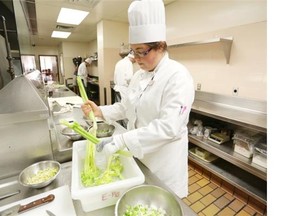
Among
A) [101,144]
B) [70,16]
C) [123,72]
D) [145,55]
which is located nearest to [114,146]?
[101,144]

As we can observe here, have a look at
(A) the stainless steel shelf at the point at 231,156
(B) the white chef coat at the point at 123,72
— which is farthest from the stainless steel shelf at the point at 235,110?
(B) the white chef coat at the point at 123,72

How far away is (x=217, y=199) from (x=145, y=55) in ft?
5.70

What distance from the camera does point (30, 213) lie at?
2.17 feet

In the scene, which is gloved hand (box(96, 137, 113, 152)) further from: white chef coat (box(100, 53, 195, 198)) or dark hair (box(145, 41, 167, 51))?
dark hair (box(145, 41, 167, 51))

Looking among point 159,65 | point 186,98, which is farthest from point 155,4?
point 186,98

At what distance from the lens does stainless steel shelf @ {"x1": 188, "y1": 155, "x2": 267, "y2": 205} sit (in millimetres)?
1645

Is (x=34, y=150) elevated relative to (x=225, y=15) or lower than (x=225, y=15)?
lower

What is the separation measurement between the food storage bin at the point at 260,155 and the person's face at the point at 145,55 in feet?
4.33

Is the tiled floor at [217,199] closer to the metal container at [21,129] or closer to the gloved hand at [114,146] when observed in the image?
the gloved hand at [114,146]

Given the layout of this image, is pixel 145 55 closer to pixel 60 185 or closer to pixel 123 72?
pixel 60 185
